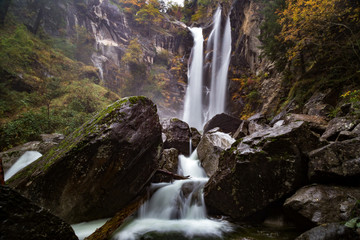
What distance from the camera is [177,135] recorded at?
10562mm

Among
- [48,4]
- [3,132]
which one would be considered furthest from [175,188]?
[48,4]

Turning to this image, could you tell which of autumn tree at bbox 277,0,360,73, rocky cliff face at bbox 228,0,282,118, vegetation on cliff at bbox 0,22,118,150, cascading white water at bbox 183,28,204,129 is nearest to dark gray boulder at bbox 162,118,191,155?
vegetation on cliff at bbox 0,22,118,150

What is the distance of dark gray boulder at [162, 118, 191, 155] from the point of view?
10211 millimetres

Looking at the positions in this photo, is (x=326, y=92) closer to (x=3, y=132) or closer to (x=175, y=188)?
(x=175, y=188)

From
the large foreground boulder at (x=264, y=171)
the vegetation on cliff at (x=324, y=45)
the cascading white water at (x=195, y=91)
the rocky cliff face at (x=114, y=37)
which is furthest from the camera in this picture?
the cascading white water at (x=195, y=91)

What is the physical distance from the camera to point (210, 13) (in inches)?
1216

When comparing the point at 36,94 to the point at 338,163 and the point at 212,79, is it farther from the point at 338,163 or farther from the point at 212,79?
the point at 212,79

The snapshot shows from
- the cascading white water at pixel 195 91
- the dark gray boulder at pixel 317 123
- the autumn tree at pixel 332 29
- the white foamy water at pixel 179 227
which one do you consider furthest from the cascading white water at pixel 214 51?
the white foamy water at pixel 179 227

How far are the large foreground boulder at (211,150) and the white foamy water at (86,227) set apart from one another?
15.7ft

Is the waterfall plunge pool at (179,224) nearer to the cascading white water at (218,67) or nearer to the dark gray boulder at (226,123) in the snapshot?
the dark gray boulder at (226,123)

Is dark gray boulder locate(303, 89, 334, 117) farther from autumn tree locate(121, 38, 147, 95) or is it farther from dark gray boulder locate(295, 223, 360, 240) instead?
autumn tree locate(121, 38, 147, 95)

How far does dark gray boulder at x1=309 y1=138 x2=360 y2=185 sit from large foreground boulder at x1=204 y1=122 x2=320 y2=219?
0.35 meters

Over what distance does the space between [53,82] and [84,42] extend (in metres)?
11.2

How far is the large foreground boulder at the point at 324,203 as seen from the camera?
2752 mm
